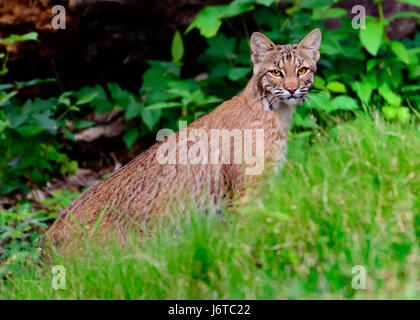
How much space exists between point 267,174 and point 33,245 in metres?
2.08

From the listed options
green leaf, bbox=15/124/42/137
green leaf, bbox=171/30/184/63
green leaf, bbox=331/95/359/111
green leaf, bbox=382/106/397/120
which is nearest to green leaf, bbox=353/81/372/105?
green leaf, bbox=331/95/359/111

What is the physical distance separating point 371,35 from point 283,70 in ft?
5.90

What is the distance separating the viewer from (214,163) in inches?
194

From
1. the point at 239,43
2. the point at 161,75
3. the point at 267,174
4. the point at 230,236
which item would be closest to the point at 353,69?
the point at 239,43

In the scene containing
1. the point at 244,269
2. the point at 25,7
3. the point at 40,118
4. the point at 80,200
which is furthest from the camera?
the point at 25,7

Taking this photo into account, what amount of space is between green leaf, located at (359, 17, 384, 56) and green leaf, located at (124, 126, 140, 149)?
2.93 meters

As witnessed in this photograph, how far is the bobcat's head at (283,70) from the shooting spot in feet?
16.2

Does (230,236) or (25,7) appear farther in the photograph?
(25,7)

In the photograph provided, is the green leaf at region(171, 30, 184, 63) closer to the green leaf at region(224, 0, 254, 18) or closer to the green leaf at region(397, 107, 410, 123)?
the green leaf at region(224, 0, 254, 18)

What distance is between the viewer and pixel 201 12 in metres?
7.47

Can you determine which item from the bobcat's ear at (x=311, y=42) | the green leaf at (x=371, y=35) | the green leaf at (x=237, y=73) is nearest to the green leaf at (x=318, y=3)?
the green leaf at (x=371, y=35)

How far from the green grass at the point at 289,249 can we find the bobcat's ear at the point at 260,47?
1242 mm

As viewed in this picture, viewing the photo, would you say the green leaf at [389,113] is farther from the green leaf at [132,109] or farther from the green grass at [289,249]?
the green leaf at [132,109]

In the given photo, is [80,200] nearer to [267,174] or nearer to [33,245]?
[33,245]
